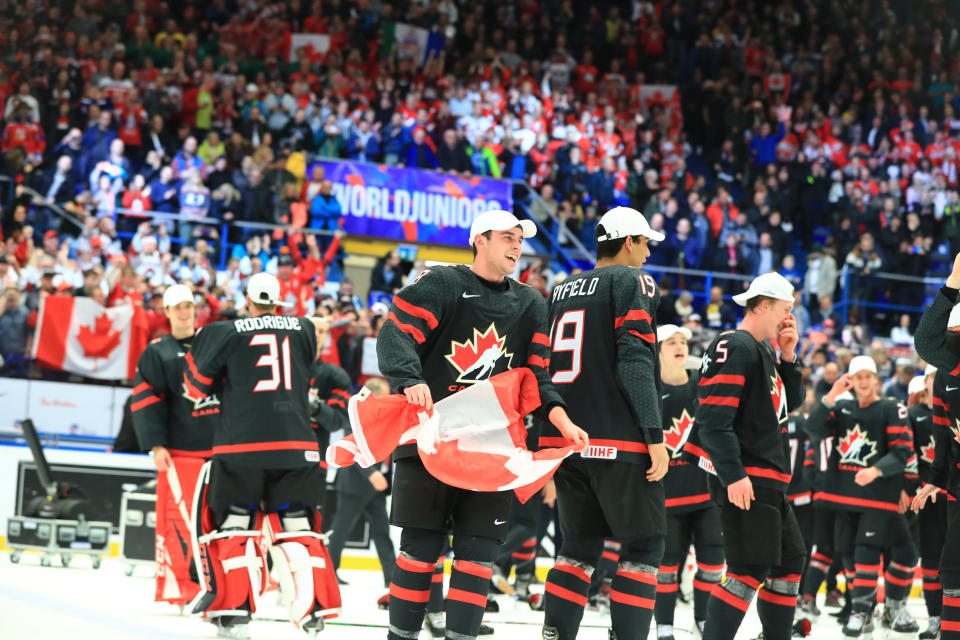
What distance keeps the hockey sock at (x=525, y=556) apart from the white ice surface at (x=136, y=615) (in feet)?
0.83

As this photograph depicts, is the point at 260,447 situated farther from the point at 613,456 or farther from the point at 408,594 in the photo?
the point at 613,456

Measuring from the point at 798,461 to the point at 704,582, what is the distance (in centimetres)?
268

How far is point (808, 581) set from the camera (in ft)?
31.8

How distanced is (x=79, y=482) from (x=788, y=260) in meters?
12.2

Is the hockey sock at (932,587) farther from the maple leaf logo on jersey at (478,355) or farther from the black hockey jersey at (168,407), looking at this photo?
the black hockey jersey at (168,407)

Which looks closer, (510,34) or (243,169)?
(243,169)

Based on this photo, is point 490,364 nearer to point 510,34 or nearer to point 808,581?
point 808,581

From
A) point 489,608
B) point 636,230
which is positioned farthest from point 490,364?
point 489,608

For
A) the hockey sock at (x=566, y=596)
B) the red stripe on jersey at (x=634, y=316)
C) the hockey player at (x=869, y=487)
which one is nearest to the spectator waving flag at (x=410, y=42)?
the hockey player at (x=869, y=487)

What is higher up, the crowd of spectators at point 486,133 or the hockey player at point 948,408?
the crowd of spectators at point 486,133

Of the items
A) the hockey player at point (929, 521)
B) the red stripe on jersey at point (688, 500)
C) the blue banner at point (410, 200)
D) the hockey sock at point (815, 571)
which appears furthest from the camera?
the blue banner at point (410, 200)

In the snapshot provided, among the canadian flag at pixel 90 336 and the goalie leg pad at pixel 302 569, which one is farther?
the canadian flag at pixel 90 336

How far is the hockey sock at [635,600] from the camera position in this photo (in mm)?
5191

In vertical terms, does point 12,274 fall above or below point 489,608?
above
